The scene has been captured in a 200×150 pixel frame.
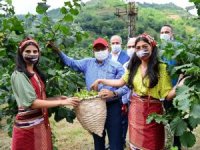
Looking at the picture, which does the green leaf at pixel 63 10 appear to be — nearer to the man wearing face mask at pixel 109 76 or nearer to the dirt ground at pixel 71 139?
the man wearing face mask at pixel 109 76

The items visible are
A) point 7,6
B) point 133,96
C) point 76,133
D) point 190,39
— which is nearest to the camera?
point 190,39

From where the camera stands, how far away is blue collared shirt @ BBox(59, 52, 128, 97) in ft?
13.8

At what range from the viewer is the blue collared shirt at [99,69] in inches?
166

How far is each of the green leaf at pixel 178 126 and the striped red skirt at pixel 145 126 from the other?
53 centimetres

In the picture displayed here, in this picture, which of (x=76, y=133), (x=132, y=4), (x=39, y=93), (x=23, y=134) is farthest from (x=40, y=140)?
(x=132, y=4)

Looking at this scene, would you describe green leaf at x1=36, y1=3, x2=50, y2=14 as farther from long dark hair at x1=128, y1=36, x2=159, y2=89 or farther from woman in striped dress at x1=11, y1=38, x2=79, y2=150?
long dark hair at x1=128, y1=36, x2=159, y2=89

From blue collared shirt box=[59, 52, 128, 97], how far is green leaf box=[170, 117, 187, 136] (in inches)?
46.6

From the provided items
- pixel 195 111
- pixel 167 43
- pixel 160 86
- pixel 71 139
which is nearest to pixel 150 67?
pixel 160 86

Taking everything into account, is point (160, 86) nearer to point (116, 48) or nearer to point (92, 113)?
point (92, 113)

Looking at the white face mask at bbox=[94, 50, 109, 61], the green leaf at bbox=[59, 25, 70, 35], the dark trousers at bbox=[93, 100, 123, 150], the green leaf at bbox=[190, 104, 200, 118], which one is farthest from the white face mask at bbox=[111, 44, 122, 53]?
the green leaf at bbox=[190, 104, 200, 118]

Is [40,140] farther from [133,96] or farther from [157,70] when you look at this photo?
[157,70]

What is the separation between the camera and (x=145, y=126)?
357 centimetres

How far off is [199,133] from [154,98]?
11.1 feet

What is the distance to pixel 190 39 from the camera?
3422mm
